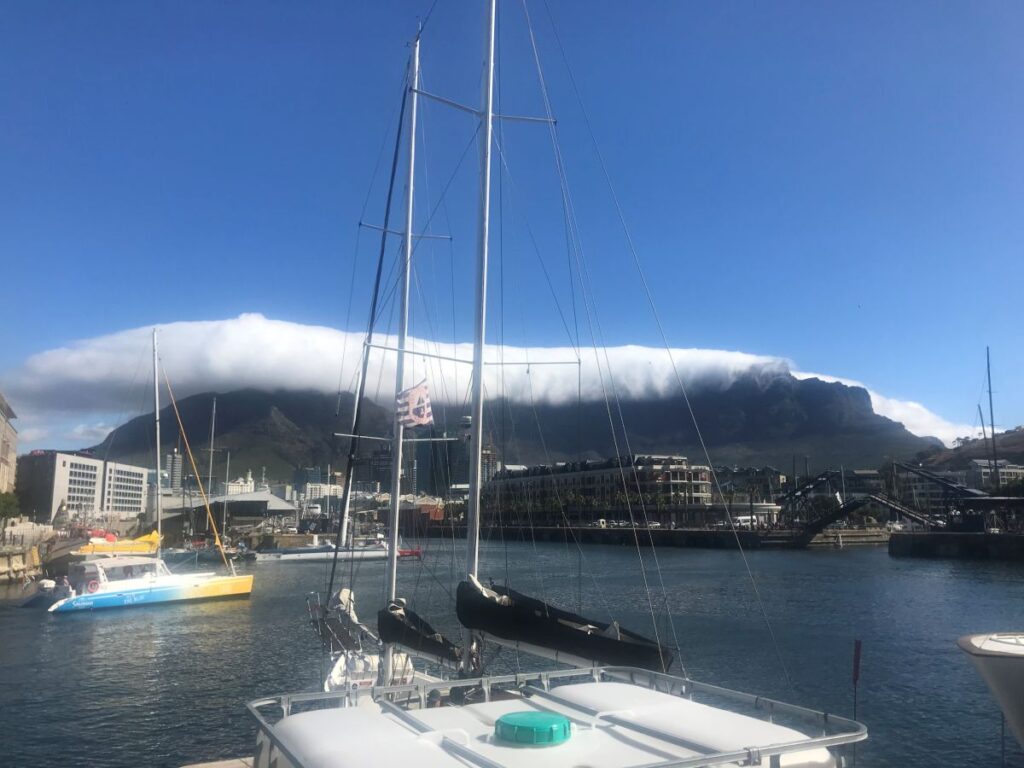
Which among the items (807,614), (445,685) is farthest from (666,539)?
(445,685)

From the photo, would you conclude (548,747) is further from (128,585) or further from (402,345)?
(128,585)

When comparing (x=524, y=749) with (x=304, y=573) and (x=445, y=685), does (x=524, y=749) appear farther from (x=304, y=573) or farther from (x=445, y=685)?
(x=304, y=573)

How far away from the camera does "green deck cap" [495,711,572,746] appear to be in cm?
776

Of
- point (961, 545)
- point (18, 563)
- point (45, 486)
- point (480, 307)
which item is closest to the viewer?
point (480, 307)

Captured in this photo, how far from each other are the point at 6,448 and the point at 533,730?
524ft

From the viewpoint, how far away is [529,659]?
111 feet

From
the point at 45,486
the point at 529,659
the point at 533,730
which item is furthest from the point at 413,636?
the point at 45,486

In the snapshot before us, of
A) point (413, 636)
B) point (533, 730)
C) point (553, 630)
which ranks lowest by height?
point (413, 636)

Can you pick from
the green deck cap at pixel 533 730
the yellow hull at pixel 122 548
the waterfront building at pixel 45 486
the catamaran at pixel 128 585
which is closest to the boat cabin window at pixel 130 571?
the catamaran at pixel 128 585

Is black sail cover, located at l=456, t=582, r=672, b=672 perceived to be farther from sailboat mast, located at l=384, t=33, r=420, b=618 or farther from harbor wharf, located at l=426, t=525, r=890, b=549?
harbor wharf, located at l=426, t=525, r=890, b=549

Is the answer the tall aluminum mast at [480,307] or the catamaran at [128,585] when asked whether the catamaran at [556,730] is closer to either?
the tall aluminum mast at [480,307]

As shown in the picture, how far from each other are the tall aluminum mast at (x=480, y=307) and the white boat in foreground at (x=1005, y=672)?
11.1 meters

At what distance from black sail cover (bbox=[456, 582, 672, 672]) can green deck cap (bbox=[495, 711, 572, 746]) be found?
7057mm

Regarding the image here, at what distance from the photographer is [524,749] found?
25.2ft
